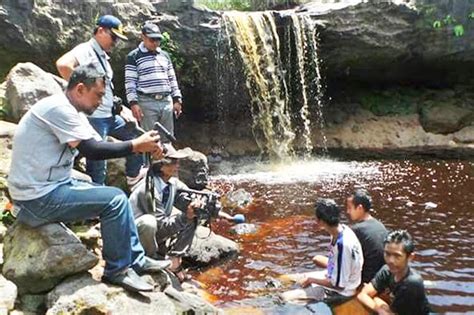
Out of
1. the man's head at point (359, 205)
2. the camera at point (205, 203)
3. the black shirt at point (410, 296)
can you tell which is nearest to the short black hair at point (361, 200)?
the man's head at point (359, 205)

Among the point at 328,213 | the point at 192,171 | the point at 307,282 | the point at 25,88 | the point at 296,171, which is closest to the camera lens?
the point at 328,213

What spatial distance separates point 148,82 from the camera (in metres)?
8.25

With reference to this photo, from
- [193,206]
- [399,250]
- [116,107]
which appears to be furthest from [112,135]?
[399,250]

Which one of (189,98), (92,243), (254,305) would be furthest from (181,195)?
(189,98)

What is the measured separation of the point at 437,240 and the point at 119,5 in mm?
8561

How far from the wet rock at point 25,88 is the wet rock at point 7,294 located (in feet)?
11.3

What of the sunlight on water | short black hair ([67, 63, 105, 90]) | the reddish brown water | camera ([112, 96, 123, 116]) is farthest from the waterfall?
short black hair ([67, 63, 105, 90])

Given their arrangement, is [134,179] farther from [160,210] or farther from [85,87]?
[85,87]

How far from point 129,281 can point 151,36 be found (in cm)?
430

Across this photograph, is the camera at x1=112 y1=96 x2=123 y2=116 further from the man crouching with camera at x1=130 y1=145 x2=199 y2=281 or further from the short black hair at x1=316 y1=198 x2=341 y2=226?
the short black hair at x1=316 y1=198 x2=341 y2=226

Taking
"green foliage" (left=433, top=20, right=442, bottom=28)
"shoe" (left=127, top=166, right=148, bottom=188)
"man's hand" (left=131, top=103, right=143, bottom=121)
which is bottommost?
"shoe" (left=127, top=166, right=148, bottom=188)

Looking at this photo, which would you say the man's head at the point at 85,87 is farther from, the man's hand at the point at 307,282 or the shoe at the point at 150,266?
the man's hand at the point at 307,282

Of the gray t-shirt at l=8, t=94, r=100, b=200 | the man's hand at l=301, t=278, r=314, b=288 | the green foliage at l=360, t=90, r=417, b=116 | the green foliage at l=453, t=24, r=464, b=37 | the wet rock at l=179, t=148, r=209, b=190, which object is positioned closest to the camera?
the gray t-shirt at l=8, t=94, r=100, b=200

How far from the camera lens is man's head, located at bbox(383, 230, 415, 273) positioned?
16.7 feet
